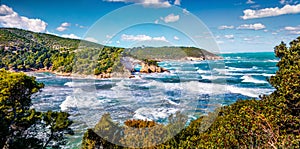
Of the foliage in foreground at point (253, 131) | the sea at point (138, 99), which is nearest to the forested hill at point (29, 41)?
the sea at point (138, 99)

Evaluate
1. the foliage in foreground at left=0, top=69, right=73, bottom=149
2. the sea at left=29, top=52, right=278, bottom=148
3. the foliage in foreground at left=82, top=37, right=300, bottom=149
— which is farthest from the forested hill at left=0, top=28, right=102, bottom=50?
the foliage in foreground at left=82, top=37, right=300, bottom=149

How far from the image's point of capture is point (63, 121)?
1159 centimetres

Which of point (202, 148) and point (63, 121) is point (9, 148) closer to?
point (63, 121)

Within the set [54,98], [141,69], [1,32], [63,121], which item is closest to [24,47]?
[1,32]

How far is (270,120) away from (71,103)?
24.3 meters

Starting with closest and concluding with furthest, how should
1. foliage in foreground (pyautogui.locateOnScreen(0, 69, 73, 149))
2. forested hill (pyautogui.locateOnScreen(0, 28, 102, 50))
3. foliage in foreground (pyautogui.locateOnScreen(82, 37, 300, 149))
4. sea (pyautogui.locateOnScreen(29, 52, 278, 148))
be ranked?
foliage in foreground (pyautogui.locateOnScreen(82, 37, 300, 149)) → foliage in foreground (pyautogui.locateOnScreen(0, 69, 73, 149)) → sea (pyautogui.locateOnScreen(29, 52, 278, 148)) → forested hill (pyautogui.locateOnScreen(0, 28, 102, 50))

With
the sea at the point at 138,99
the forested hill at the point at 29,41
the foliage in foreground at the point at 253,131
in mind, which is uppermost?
the forested hill at the point at 29,41

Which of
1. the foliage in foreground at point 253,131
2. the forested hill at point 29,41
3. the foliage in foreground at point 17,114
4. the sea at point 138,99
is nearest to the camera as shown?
the foliage in foreground at point 253,131

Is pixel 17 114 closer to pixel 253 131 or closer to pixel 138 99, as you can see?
pixel 253 131

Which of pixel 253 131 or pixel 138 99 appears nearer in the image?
pixel 253 131

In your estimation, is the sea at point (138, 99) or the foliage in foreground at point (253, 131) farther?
the sea at point (138, 99)

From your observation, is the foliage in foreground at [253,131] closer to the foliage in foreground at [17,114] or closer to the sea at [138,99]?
the foliage in foreground at [17,114]

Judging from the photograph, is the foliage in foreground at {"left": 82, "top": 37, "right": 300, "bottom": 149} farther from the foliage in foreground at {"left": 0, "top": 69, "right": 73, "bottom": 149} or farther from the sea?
the sea

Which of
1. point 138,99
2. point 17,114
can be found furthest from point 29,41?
point 17,114
